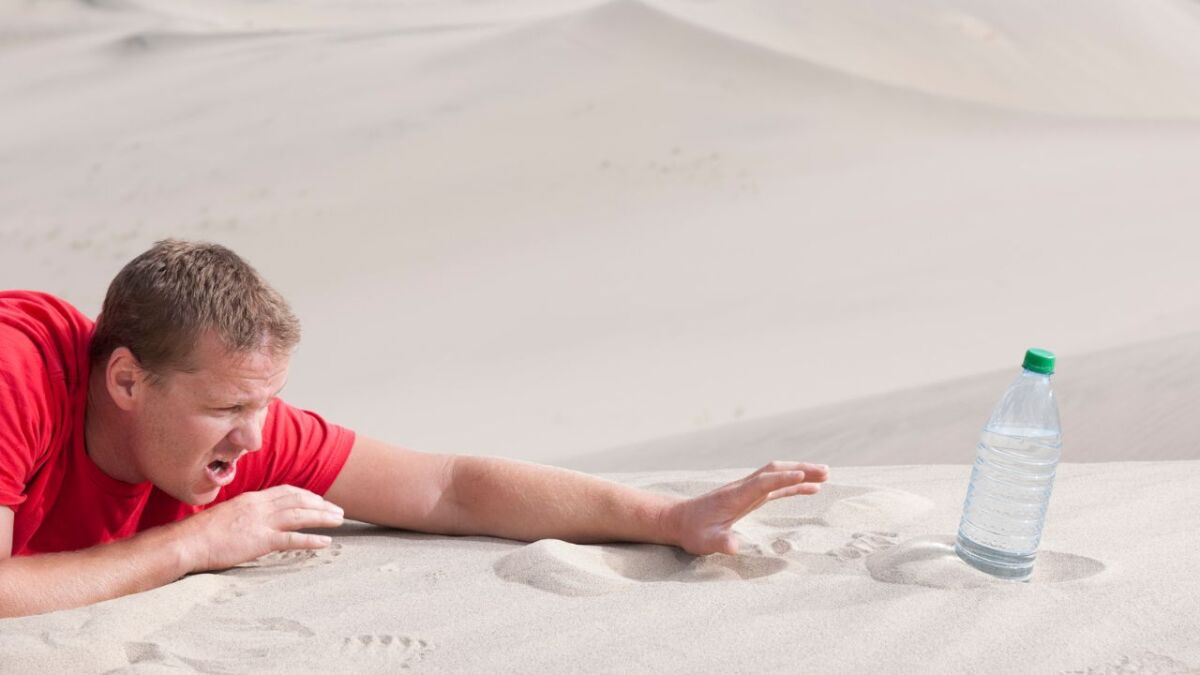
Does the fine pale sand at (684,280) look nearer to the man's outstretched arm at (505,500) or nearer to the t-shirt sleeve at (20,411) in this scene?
the man's outstretched arm at (505,500)

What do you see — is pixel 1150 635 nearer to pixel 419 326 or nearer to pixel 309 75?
pixel 419 326

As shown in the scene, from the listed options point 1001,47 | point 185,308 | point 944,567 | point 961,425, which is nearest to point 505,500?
point 185,308

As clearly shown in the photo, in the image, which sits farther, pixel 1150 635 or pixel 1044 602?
pixel 1044 602

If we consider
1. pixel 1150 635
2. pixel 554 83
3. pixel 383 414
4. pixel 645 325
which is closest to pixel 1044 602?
pixel 1150 635

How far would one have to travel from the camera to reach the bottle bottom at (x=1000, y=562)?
111 inches

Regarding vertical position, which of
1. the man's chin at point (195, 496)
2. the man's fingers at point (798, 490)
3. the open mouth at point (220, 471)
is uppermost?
the man's fingers at point (798, 490)

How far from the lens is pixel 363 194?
38.9 feet

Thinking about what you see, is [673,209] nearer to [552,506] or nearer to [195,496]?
[552,506]

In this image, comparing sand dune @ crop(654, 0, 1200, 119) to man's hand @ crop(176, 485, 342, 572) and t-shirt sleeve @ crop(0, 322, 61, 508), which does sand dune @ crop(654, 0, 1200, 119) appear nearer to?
man's hand @ crop(176, 485, 342, 572)

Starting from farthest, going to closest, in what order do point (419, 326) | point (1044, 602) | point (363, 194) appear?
point (363, 194) < point (419, 326) < point (1044, 602)

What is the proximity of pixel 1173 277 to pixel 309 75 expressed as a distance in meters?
9.84

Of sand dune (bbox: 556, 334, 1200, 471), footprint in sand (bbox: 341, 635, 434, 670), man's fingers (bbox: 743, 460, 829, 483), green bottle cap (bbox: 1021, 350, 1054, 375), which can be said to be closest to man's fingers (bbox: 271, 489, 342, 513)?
footprint in sand (bbox: 341, 635, 434, 670)

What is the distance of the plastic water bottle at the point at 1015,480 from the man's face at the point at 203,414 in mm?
1529

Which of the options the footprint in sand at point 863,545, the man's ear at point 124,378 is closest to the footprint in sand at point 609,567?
the footprint in sand at point 863,545
